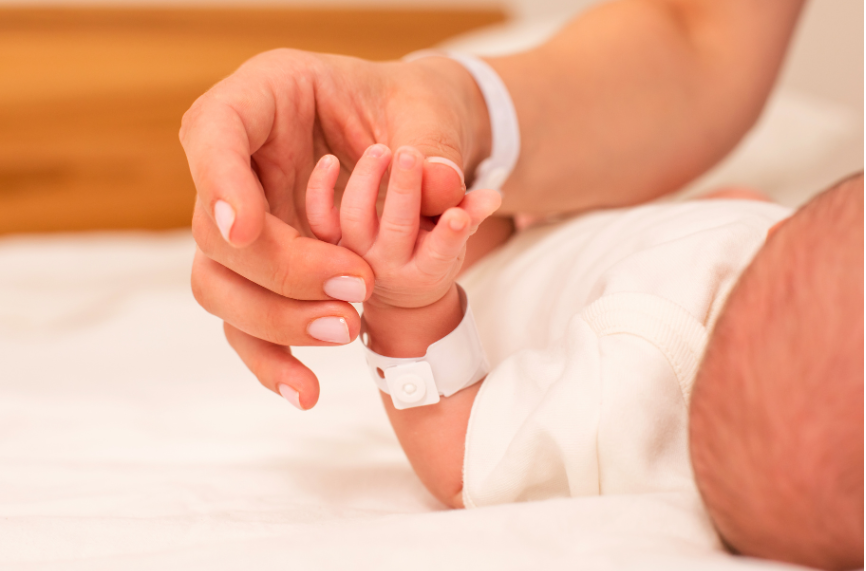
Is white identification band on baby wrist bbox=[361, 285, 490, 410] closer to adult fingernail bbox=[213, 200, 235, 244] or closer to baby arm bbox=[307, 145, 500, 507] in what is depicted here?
baby arm bbox=[307, 145, 500, 507]

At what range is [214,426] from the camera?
0.77 metres

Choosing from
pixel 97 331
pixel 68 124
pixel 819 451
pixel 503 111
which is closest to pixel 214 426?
pixel 97 331

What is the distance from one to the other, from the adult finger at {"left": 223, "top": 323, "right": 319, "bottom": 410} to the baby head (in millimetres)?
286

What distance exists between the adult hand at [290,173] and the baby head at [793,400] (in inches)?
8.2

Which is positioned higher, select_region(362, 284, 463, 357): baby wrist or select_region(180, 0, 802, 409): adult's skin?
select_region(180, 0, 802, 409): adult's skin

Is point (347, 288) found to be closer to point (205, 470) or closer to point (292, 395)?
point (292, 395)

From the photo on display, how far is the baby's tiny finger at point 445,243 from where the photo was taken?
0.46m

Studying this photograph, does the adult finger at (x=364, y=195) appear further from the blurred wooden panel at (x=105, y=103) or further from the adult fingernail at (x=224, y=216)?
the blurred wooden panel at (x=105, y=103)

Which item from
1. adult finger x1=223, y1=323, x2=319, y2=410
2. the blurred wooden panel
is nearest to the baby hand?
adult finger x1=223, y1=323, x2=319, y2=410

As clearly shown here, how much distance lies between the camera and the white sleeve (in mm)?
536

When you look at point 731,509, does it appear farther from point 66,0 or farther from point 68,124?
point 66,0

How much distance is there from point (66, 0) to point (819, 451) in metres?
1.95

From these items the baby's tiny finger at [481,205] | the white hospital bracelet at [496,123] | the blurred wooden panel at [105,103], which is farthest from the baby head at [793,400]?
the blurred wooden panel at [105,103]

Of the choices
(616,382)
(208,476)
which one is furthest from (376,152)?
(208,476)
